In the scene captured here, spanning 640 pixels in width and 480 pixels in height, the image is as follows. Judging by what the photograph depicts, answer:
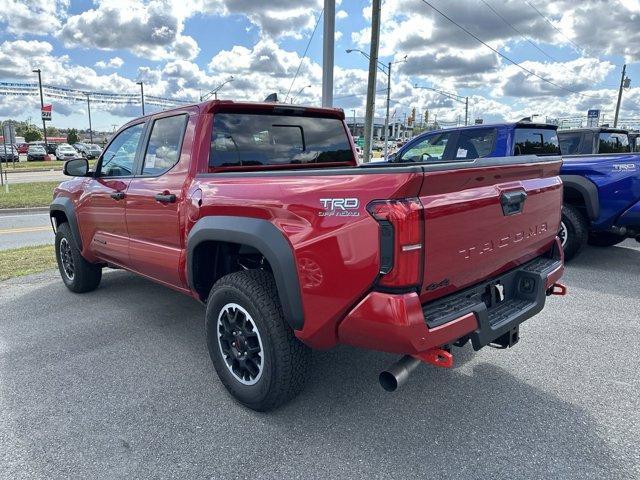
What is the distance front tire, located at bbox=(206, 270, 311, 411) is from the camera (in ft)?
8.81

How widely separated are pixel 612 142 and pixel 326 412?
772 centimetres

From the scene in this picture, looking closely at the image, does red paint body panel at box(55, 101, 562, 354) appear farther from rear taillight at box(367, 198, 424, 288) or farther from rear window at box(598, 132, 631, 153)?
rear window at box(598, 132, 631, 153)

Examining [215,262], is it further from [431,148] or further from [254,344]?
[431,148]

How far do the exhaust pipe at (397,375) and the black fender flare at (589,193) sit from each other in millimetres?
4748

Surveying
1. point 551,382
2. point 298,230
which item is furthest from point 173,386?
point 551,382

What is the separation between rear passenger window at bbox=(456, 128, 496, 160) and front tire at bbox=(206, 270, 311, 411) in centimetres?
484

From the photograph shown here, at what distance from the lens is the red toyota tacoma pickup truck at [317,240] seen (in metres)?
2.19

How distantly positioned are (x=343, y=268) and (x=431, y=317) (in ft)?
1.62

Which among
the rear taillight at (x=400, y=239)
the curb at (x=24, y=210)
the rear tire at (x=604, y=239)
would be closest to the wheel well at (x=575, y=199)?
the rear tire at (x=604, y=239)

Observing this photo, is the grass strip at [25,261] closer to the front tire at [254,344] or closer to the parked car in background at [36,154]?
the front tire at [254,344]

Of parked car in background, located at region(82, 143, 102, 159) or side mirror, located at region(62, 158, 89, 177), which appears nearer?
side mirror, located at region(62, 158, 89, 177)

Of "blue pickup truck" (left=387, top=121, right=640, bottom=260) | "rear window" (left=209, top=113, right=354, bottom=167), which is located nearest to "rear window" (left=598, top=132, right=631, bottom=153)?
"blue pickup truck" (left=387, top=121, right=640, bottom=260)

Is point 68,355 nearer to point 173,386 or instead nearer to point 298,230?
point 173,386

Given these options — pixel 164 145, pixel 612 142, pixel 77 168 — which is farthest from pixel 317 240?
pixel 612 142
